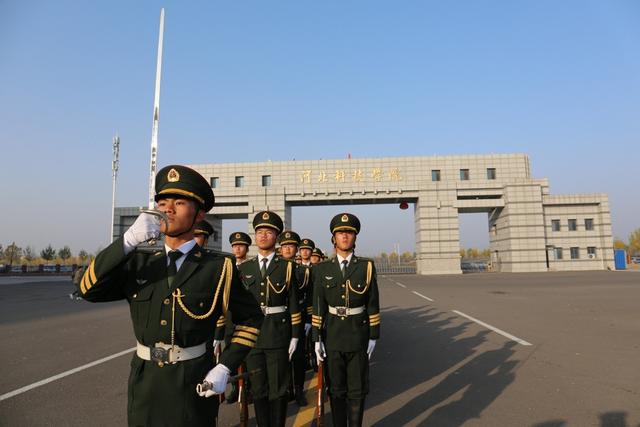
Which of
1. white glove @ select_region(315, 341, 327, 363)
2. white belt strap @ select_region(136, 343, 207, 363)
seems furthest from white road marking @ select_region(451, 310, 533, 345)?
white belt strap @ select_region(136, 343, 207, 363)

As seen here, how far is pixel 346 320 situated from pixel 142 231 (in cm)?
260

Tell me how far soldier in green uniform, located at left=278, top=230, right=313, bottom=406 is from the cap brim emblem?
2.65 metres

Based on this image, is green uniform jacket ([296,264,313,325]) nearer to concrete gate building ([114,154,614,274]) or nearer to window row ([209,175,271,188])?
concrete gate building ([114,154,614,274])

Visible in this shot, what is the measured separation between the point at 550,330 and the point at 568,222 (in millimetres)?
32853

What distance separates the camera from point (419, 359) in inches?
256

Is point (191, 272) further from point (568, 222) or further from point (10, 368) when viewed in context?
point (568, 222)

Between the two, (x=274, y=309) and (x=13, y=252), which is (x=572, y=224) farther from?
(x=13, y=252)

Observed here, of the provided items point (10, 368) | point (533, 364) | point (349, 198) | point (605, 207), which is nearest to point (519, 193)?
point (605, 207)

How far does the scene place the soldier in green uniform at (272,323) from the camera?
11.8 ft

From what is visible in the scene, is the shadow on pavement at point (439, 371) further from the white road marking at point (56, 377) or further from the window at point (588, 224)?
the window at point (588, 224)

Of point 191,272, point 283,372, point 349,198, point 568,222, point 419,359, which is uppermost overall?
point 349,198

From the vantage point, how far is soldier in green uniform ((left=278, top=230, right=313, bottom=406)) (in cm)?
476

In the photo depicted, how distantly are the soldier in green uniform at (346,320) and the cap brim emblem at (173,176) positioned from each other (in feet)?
7.76

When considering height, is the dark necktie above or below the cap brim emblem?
below
